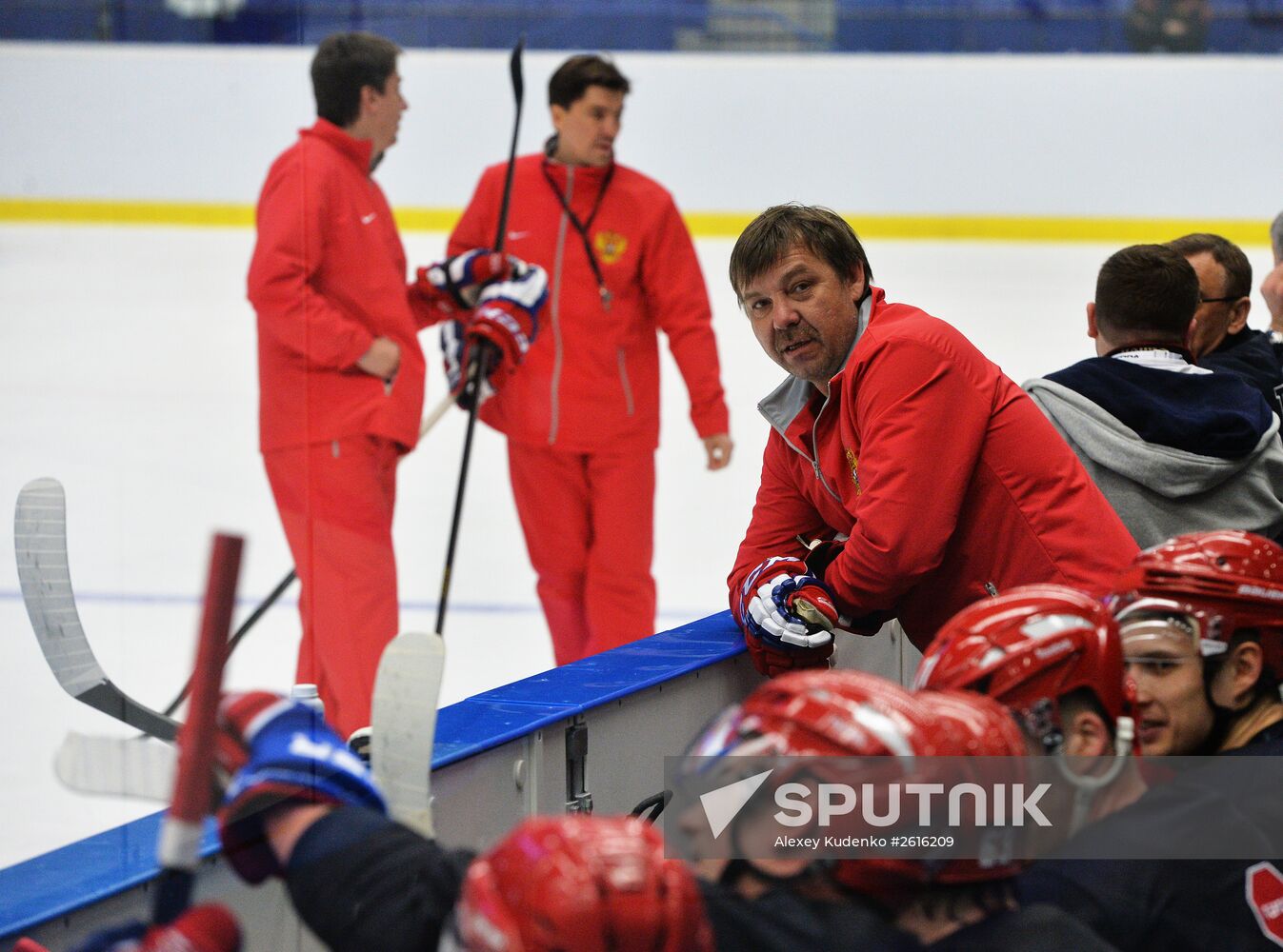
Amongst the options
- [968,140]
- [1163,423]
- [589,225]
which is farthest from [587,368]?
[968,140]

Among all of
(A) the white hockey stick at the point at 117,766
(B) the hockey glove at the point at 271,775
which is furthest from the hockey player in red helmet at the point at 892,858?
(A) the white hockey stick at the point at 117,766

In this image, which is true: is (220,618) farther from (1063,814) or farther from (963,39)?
(963,39)

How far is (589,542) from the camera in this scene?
3291mm

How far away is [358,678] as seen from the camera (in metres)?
1.46

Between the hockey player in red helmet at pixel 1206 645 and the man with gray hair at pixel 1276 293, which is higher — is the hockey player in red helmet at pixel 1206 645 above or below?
below

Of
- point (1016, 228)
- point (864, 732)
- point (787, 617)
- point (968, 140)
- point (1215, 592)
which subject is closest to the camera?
point (864, 732)

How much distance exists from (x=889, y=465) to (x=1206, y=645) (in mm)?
430

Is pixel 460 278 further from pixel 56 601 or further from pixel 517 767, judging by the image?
pixel 56 601

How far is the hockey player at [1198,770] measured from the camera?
0.98 metres

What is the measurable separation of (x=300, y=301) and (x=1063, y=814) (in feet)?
3.41

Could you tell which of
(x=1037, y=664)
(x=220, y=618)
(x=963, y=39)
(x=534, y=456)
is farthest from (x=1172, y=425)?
(x=963, y=39)

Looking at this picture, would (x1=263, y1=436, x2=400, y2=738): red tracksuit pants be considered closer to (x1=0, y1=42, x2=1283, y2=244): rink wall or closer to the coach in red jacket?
the coach in red jacket

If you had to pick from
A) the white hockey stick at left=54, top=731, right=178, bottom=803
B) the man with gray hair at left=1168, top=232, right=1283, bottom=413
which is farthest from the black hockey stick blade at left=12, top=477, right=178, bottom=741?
the man with gray hair at left=1168, top=232, right=1283, bottom=413

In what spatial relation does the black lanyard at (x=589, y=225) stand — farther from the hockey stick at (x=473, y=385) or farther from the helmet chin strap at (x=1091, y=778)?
the helmet chin strap at (x=1091, y=778)
